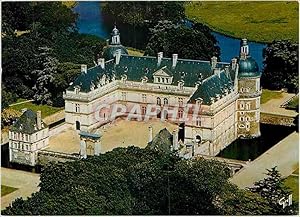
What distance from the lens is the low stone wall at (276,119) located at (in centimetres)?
3469

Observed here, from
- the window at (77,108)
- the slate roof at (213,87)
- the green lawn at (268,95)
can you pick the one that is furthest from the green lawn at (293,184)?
the green lawn at (268,95)

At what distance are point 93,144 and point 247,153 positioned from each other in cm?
586

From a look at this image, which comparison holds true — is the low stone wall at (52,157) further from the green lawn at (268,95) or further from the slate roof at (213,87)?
the green lawn at (268,95)

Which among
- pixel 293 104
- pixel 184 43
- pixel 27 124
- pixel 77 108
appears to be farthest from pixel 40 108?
pixel 293 104

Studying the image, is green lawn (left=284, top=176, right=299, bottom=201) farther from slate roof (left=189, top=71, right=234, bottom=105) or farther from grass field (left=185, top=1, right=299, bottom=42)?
grass field (left=185, top=1, right=299, bottom=42)

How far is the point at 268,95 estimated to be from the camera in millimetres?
38656

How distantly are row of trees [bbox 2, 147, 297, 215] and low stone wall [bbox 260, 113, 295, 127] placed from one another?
10.4 m

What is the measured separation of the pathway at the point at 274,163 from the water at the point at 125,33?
1233cm

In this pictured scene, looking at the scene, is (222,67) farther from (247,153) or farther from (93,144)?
(93,144)

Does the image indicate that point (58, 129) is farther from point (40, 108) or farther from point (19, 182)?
point (19, 182)

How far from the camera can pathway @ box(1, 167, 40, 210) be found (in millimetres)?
26984

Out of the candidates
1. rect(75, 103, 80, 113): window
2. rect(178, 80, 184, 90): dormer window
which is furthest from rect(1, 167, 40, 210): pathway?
rect(178, 80, 184, 90): dormer window

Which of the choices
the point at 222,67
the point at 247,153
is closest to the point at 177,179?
the point at 247,153

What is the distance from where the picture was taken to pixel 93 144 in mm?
29141
